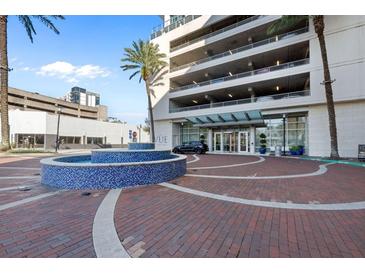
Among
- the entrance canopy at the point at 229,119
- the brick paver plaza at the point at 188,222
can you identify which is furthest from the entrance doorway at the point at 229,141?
the brick paver plaza at the point at 188,222

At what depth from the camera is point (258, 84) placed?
72.6ft

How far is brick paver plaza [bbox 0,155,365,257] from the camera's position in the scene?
9.55 feet

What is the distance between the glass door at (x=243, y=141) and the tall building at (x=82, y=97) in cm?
12146

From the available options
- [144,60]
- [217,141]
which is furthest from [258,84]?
[144,60]

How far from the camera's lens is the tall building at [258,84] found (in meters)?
17.1

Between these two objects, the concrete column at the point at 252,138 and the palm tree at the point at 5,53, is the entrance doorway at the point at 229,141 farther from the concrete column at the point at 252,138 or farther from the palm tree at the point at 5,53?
the palm tree at the point at 5,53

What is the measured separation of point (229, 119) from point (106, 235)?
2227cm

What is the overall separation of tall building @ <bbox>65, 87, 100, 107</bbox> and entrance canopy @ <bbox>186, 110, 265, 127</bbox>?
117 metres

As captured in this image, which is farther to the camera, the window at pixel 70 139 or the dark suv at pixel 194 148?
the window at pixel 70 139

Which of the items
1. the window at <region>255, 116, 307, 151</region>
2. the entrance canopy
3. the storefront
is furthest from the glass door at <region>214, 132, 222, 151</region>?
the window at <region>255, 116, 307, 151</region>

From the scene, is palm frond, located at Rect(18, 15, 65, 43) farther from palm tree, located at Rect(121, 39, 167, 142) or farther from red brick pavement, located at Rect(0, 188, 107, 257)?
red brick pavement, located at Rect(0, 188, 107, 257)

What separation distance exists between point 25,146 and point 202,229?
3885 centimetres

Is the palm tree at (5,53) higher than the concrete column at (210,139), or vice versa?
the palm tree at (5,53)

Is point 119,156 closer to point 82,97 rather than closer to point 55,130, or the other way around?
point 55,130
